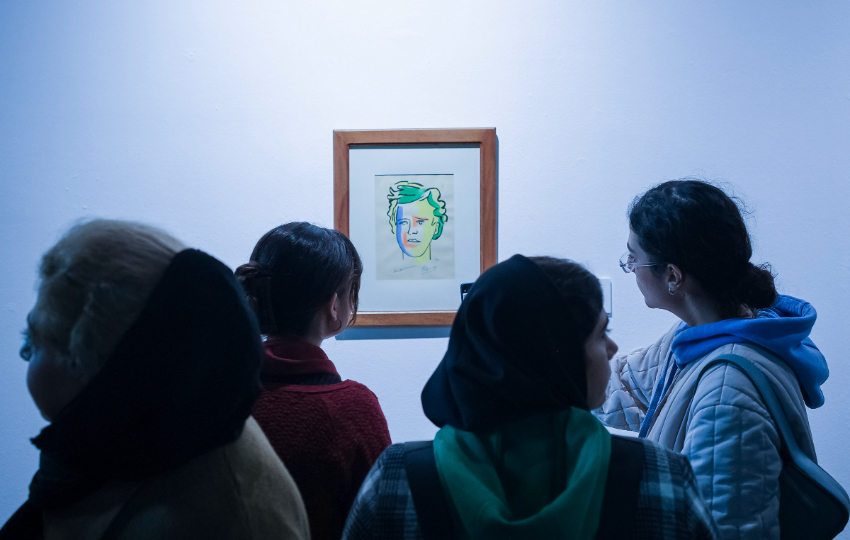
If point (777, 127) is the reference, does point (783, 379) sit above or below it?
below

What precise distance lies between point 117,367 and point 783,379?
107cm

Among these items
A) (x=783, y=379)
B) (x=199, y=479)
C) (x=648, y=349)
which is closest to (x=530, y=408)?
(x=199, y=479)

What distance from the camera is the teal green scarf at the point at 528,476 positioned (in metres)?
0.55

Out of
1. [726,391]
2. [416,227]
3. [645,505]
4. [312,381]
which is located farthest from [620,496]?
[416,227]

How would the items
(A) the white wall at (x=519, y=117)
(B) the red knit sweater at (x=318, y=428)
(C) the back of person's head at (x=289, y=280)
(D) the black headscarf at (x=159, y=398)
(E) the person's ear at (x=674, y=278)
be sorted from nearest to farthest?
(D) the black headscarf at (x=159, y=398) < (B) the red knit sweater at (x=318, y=428) < (C) the back of person's head at (x=289, y=280) < (E) the person's ear at (x=674, y=278) < (A) the white wall at (x=519, y=117)

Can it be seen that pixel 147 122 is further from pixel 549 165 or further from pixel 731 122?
pixel 731 122

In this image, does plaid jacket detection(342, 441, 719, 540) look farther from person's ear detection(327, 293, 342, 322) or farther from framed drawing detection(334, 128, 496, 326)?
framed drawing detection(334, 128, 496, 326)

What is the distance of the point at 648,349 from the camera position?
135cm

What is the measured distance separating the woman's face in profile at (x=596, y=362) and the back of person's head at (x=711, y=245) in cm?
42

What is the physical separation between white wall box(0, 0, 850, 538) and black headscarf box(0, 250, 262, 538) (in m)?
0.99

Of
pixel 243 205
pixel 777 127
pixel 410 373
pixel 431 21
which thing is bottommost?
pixel 410 373

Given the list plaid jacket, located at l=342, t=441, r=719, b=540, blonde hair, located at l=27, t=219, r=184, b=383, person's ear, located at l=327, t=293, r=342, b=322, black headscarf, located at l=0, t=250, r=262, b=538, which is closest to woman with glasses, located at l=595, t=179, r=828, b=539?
plaid jacket, located at l=342, t=441, r=719, b=540

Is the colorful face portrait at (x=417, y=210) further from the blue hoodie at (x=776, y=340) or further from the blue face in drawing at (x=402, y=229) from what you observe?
the blue hoodie at (x=776, y=340)

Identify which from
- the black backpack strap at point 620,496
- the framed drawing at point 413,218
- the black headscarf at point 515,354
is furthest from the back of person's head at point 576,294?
the framed drawing at point 413,218
